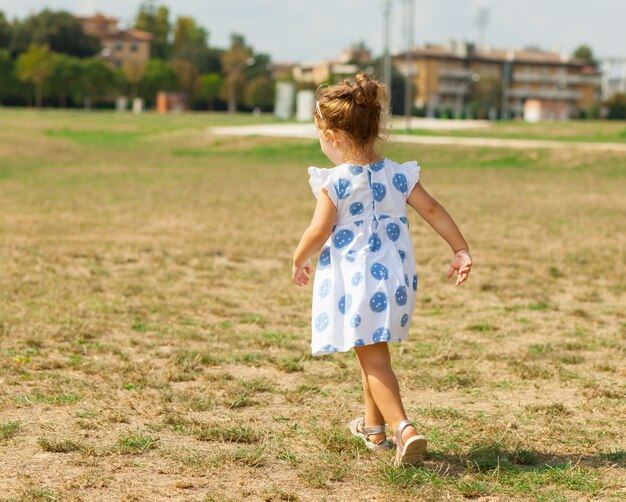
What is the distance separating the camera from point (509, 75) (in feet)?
472

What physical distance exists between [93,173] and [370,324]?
1850 centimetres

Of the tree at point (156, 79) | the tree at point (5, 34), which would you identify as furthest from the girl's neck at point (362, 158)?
the tree at point (5, 34)

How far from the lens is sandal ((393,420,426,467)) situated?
12.0 ft

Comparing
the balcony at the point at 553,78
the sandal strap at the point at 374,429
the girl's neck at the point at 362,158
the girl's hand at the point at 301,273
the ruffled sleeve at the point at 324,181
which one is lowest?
the sandal strap at the point at 374,429

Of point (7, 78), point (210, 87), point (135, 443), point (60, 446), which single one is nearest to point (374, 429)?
point (135, 443)

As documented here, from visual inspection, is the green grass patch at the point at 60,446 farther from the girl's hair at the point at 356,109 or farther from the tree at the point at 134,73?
the tree at the point at 134,73

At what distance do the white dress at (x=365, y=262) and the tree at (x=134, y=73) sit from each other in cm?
10201

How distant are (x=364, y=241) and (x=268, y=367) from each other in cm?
184

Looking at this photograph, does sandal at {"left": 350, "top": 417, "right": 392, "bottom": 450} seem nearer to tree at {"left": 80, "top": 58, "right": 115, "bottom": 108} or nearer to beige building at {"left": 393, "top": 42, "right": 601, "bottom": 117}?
tree at {"left": 80, "top": 58, "right": 115, "bottom": 108}

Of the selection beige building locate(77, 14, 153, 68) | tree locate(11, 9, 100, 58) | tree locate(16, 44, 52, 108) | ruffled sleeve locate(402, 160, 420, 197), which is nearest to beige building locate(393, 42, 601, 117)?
beige building locate(77, 14, 153, 68)

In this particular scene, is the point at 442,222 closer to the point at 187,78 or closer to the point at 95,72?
the point at 95,72

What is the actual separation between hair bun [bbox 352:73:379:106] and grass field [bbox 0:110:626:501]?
11.9 inches

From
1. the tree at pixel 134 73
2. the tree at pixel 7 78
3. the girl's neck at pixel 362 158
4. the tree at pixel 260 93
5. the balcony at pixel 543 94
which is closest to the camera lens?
the girl's neck at pixel 362 158

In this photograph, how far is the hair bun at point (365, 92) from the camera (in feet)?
12.5
